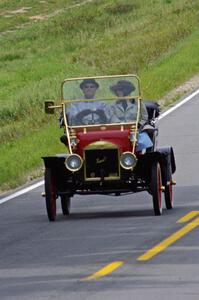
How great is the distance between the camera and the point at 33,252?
12.8m

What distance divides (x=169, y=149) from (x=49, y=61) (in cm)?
3197

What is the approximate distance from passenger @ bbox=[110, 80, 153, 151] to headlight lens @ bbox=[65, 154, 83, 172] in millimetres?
800

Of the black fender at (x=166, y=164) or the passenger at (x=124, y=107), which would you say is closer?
the black fender at (x=166, y=164)

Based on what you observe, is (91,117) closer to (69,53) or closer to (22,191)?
(22,191)

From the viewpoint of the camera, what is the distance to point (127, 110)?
53.0ft

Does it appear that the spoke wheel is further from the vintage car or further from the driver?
the driver

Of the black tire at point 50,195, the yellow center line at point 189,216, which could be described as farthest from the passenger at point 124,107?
the yellow center line at point 189,216

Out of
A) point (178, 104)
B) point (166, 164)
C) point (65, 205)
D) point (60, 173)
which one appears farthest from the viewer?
point (178, 104)

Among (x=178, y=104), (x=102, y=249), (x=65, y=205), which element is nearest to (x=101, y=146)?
(x=65, y=205)

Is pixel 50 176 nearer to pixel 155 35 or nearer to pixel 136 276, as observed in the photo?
pixel 136 276

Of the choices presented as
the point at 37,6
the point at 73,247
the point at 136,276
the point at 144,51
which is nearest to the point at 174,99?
the point at 144,51

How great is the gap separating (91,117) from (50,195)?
132cm

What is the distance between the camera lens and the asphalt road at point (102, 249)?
1052cm

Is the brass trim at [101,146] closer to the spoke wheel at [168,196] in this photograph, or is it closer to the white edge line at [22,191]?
the spoke wheel at [168,196]
